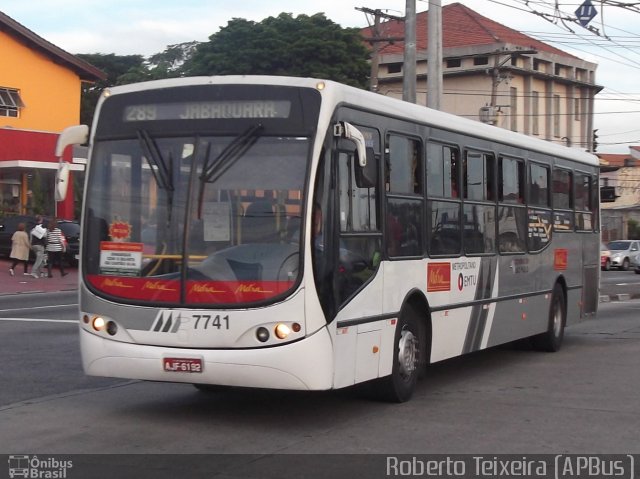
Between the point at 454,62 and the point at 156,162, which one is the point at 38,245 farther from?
the point at 454,62

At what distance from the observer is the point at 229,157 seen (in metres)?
Answer: 8.55

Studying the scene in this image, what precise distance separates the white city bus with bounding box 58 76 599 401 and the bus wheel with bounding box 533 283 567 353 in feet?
15.5

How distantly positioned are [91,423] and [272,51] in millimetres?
42520

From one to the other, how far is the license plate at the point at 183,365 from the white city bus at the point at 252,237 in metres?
0.01

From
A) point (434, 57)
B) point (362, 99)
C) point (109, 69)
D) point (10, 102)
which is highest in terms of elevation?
point (109, 69)

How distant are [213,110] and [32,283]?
70.8ft

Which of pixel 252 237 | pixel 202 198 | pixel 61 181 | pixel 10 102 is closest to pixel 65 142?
pixel 61 181

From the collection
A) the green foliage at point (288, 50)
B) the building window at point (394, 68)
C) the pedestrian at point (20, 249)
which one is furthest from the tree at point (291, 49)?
the pedestrian at point (20, 249)

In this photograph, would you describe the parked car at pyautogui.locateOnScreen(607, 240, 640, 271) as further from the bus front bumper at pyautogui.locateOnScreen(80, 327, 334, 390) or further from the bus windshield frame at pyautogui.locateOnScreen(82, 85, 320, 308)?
the bus front bumper at pyautogui.locateOnScreen(80, 327, 334, 390)

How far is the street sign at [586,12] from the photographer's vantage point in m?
22.0

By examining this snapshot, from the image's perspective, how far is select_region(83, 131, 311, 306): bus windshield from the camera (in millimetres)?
8352
